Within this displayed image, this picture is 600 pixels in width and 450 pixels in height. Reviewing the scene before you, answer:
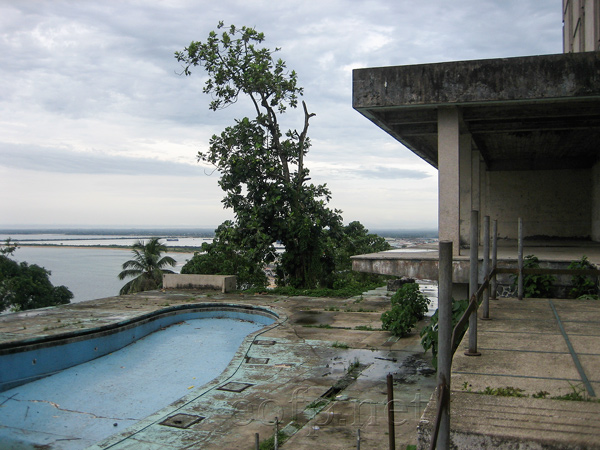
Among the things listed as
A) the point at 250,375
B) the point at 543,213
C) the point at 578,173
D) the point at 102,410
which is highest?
the point at 578,173

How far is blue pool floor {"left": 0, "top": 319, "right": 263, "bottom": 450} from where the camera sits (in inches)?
293

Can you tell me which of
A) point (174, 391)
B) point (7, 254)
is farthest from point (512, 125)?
point (7, 254)

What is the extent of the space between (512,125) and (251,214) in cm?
1142

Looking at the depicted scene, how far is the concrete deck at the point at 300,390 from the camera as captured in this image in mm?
5727

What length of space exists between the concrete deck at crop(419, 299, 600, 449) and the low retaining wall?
14609 mm

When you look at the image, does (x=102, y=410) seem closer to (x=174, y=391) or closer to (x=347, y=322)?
(x=174, y=391)

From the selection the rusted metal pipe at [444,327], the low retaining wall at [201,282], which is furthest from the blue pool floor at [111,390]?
the rusted metal pipe at [444,327]

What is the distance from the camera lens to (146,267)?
109 ft

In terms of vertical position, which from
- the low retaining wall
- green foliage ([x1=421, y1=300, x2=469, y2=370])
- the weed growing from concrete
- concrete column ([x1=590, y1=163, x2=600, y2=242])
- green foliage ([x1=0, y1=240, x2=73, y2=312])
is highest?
concrete column ([x1=590, y1=163, x2=600, y2=242])

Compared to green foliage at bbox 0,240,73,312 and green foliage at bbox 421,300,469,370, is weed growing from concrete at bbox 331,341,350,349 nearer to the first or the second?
green foliage at bbox 421,300,469,370

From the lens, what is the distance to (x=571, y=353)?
386 centimetres

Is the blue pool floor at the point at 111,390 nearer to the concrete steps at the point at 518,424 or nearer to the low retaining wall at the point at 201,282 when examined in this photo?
the low retaining wall at the point at 201,282

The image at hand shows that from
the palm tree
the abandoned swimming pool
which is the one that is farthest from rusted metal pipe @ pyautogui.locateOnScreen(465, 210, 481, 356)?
the palm tree

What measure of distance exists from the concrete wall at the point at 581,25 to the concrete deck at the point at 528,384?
35.9 feet
